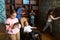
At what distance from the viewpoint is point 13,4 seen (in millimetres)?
5324

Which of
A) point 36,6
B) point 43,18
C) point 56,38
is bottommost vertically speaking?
point 56,38

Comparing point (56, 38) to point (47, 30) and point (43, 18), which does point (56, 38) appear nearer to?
point (47, 30)

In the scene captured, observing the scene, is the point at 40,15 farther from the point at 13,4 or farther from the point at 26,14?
the point at 13,4

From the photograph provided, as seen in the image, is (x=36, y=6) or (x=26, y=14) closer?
(x=26, y=14)

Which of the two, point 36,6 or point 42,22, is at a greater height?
point 36,6

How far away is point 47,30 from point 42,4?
930 mm

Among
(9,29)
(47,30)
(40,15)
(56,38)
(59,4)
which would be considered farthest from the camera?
(40,15)

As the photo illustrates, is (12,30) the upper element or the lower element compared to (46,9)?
lower

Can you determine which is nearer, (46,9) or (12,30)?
(12,30)

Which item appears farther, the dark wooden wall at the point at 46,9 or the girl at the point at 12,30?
the dark wooden wall at the point at 46,9

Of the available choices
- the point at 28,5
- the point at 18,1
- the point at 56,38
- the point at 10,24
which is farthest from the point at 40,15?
the point at 10,24

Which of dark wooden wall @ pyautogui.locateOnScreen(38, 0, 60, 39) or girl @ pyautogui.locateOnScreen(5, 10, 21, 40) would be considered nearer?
girl @ pyautogui.locateOnScreen(5, 10, 21, 40)

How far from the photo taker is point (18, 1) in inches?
209

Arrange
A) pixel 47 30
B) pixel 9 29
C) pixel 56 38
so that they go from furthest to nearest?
pixel 47 30 → pixel 56 38 → pixel 9 29
